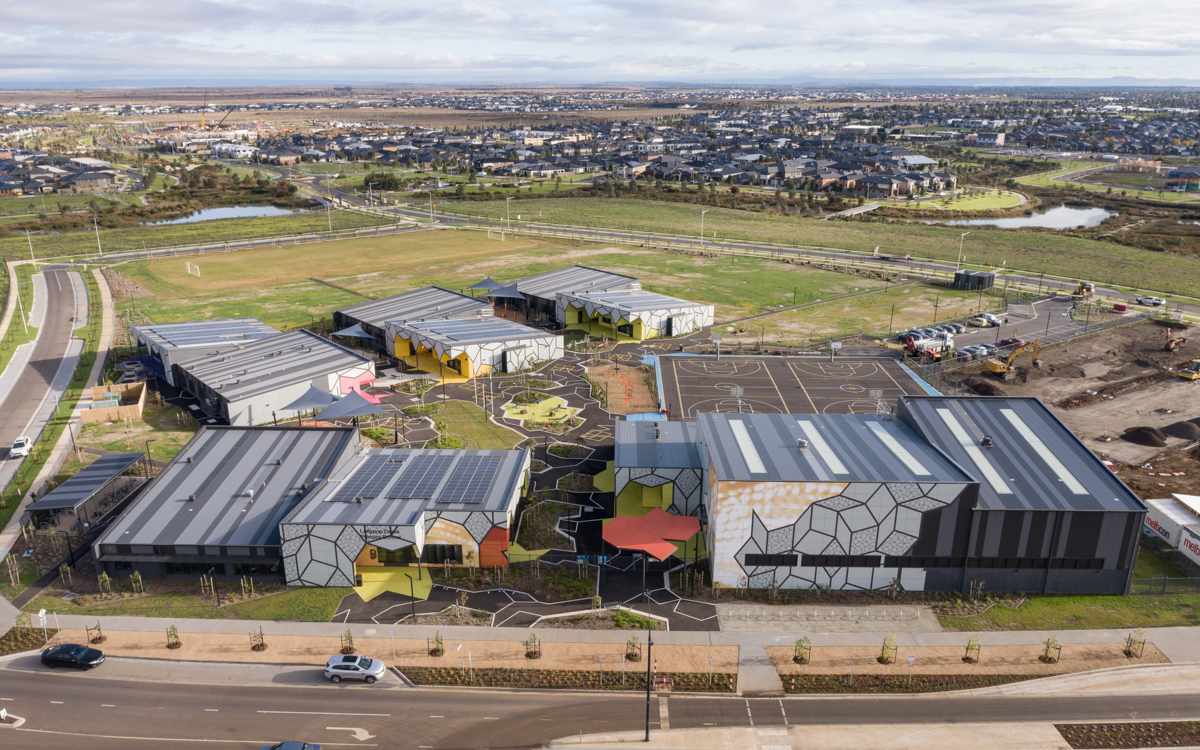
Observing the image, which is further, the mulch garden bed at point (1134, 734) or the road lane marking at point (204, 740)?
the mulch garden bed at point (1134, 734)

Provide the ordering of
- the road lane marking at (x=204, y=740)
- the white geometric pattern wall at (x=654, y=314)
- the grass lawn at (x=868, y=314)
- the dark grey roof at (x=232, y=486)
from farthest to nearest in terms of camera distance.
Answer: the grass lawn at (x=868, y=314) < the white geometric pattern wall at (x=654, y=314) < the dark grey roof at (x=232, y=486) < the road lane marking at (x=204, y=740)

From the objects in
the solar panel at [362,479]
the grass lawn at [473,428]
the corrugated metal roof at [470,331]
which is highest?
the corrugated metal roof at [470,331]

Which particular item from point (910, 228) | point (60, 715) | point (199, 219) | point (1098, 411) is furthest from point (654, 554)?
point (199, 219)

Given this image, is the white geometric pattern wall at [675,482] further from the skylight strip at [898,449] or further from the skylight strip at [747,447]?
the skylight strip at [898,449]

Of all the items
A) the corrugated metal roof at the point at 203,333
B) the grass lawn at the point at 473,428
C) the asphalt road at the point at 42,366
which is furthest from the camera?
the corrugated metal roof at the point at 203,333

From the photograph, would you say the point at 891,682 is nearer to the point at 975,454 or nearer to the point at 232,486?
the point at 975,454

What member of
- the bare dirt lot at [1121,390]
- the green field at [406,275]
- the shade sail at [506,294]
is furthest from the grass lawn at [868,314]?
the shade sail at [506,294]

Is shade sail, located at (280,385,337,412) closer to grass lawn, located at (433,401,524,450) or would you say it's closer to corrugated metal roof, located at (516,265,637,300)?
grass lawn, located at (433,401,524,450)
